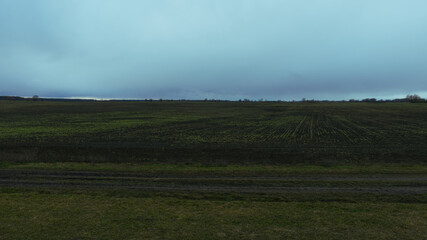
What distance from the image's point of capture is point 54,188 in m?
10.7

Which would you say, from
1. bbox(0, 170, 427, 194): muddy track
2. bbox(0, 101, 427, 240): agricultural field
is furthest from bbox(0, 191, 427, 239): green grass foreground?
bbox(0, 170, 427, 194): muddy track

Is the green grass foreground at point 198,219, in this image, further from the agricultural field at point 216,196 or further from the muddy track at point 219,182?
the muddy track at point 219,182

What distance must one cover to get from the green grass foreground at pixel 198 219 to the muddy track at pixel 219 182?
60.1 inches

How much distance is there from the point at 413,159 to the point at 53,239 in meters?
21.7

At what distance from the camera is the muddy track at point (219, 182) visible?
10555mm

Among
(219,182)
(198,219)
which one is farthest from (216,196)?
(198,219)

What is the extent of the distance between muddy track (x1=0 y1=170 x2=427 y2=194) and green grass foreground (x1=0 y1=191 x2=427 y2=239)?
153cm

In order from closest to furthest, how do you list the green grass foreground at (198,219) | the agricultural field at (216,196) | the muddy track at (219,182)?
the green grass foreground at (198,219) < the agricultural field at (216,196) < the muddy track at (219,182)

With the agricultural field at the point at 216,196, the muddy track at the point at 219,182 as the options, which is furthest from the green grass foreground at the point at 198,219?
the muddy track at the point at 219,182

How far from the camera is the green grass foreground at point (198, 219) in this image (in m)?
6.80

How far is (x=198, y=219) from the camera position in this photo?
7.70 meters

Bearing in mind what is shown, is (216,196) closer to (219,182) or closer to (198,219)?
(219,182)

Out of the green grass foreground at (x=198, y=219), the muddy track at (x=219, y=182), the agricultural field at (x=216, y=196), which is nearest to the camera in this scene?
the green grass foreground at (x=198, y=219)

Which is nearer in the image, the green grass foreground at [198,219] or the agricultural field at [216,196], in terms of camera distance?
the green grass foreground at [198,219]
